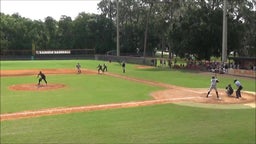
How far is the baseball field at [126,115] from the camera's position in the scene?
16.4 meters

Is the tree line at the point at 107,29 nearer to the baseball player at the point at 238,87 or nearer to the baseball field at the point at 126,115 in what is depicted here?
the baseball field at the point at 126,115

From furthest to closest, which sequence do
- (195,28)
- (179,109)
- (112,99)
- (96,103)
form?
1. (195,28)
2. (112,99)
3. (96,103)
4. (179,109)

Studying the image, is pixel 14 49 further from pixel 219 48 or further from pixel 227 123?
pixel 227 123

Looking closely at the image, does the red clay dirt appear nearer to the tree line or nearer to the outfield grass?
the outfield grass

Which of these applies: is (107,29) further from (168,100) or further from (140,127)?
(140,127)

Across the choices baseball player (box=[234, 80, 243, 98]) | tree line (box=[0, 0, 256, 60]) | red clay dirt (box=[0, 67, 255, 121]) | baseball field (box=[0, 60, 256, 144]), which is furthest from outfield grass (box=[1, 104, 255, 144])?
tree line (box=[0, 0, 256, 60])

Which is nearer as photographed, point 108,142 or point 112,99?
point 108,142

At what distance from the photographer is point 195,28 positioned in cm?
5681

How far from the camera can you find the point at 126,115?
2105 centimetres

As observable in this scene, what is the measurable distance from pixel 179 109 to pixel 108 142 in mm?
8185

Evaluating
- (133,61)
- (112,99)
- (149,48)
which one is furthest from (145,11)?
(112,99)

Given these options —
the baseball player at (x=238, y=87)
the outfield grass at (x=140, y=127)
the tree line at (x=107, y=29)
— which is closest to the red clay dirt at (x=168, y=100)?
the baseball player at (x=238, y=87)

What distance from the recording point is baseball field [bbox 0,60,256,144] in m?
16.4

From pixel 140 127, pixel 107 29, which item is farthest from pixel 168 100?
pixel 107 29
